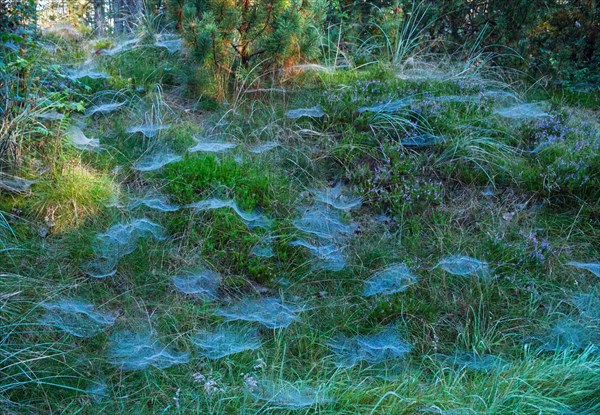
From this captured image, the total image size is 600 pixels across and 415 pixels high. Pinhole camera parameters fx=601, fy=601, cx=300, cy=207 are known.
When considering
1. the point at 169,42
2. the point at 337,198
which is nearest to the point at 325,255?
the point at 337,198

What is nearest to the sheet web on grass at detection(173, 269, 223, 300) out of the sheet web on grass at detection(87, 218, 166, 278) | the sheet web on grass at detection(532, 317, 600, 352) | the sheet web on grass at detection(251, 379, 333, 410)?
the sheet web on grass at detection(87, 218, 166, 278)

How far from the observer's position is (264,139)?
5.88m

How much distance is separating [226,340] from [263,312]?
14.7 inches

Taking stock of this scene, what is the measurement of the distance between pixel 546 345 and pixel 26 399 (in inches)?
129

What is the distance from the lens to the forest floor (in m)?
3.58

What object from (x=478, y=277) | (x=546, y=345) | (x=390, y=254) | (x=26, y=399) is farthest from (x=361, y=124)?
(x=26, y=399)

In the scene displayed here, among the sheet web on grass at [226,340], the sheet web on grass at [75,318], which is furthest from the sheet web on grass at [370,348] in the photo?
the sheet web on grass at [75,318]

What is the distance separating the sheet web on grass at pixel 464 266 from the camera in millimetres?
4523

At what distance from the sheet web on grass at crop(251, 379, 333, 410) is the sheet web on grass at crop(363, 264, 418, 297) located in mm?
1075

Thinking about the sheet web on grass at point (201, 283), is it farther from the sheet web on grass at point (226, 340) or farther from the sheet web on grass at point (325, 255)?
the sheet web on grass at point (325, 255)

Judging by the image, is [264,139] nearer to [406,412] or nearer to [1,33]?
[1,33]

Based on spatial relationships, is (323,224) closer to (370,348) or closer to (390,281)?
(390,281)

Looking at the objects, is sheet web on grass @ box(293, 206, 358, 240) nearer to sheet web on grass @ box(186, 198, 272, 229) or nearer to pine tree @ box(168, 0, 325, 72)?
sheet web on grass @ box(186, 198, 272, 229)

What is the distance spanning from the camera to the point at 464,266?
4.59m
